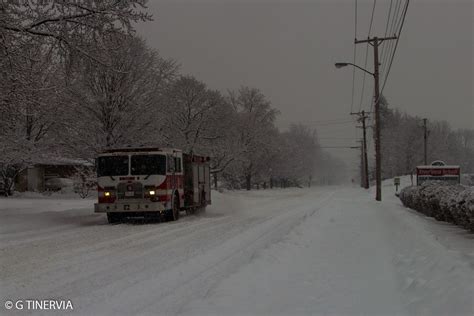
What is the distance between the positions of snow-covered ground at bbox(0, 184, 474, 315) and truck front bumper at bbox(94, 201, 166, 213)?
3.67m

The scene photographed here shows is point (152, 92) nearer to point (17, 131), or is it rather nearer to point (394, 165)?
point (17, 131)

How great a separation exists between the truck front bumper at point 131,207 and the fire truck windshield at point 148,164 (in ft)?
3.53

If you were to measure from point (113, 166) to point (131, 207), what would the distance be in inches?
63.9

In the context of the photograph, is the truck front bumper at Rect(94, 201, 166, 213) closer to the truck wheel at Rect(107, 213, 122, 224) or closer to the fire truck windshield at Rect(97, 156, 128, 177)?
the truck wheel at Rect(107, 213, 122, 224)

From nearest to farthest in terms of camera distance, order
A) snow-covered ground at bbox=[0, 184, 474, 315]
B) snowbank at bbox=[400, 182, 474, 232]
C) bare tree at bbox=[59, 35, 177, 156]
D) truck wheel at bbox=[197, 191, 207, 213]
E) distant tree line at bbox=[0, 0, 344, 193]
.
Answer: snow-covered ground at bbox=[0, 184, 474, 315] → snowbank at bbox=[400, 182, 474, 232] → distant tree line at bbox=[0, 0, 344, 193] → truck wheel at bbox=[197, 191, 207, 213] → bare tree at bbox=[59, 35, 177, 156]

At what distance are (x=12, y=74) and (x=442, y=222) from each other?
13.3 m

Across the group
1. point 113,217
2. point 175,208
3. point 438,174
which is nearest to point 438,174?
point 438,174

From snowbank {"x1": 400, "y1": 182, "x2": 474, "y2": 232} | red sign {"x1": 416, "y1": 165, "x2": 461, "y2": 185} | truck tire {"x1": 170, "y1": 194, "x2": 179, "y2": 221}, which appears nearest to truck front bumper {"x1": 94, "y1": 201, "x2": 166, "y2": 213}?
truck tire {"x1": 170, "y1": 194, "x2": 179, "y2": 221}

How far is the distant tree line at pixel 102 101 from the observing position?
680 inches

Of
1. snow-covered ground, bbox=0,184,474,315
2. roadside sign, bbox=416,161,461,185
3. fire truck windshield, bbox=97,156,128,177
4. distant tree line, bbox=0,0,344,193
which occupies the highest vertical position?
distant tree line, bbox=0,0,344,193

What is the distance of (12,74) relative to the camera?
16406 mm

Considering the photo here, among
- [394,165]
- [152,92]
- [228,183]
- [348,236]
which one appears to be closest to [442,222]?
[348,236]

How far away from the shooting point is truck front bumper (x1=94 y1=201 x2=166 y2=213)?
19219 mm

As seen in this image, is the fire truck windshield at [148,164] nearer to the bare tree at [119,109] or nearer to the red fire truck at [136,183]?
the red fire truck at [136,183]
